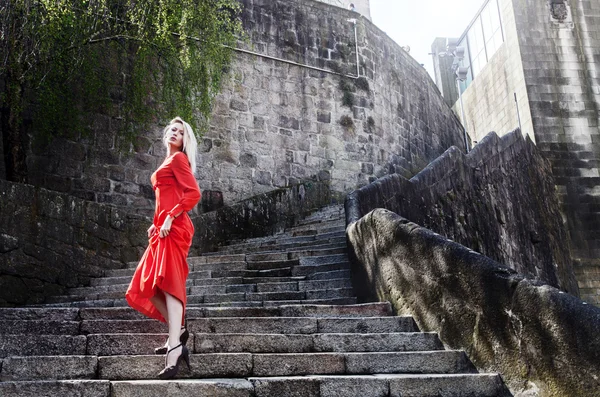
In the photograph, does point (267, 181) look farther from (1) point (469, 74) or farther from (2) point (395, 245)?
(1) point (469, 74)

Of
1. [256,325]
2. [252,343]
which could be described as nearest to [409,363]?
[252,343]

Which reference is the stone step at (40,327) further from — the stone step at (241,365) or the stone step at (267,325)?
the stone step at (241,365)

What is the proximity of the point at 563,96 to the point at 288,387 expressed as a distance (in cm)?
1576

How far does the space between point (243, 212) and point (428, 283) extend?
5.82 meters

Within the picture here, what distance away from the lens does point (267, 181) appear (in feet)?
42.4

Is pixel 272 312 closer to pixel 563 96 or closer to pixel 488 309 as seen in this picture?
pixel 488 309

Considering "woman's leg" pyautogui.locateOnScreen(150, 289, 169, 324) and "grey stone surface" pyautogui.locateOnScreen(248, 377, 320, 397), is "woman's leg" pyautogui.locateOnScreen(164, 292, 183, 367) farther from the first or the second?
"grey stone surface" pyautogui.locateOnScreen(248, 377, 320, 397)

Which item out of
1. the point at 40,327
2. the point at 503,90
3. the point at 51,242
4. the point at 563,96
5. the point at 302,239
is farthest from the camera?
the point at 503,90

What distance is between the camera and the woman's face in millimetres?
4348

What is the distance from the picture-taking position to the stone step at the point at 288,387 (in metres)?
3.58

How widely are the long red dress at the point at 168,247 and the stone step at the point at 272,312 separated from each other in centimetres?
101

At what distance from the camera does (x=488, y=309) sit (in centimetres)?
425

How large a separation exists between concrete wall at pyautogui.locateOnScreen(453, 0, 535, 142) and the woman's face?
1439 cm

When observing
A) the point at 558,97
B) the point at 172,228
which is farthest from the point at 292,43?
the point at 172,228
